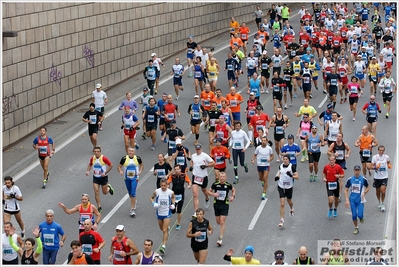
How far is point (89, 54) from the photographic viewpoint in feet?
101

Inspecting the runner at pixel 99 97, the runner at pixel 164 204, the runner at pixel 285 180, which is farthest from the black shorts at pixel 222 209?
the runner at pixel 99 97

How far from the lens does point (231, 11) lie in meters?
44.1

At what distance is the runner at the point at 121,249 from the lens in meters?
16.6

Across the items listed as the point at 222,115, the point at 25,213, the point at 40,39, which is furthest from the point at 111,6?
the point at 25,213

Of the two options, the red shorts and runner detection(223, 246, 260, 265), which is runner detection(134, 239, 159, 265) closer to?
runner detection(223, 246, 260, 265)

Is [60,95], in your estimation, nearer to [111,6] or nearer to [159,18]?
[111,6]

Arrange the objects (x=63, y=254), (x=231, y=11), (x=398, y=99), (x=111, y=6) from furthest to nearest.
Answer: (x=231, y=11) → (x=111, y=6) → (x=398, y=99) → (x=63, y=254)

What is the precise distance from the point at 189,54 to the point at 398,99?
8.29 meters

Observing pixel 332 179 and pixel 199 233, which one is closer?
pixel 199 233

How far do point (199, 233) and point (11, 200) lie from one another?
4.36m

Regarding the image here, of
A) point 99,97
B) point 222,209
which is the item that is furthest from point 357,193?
point 99,97

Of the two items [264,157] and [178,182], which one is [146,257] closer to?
[178,182]

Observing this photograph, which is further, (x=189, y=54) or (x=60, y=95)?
(x=189, y=54)

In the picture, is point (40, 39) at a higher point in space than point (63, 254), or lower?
higher
